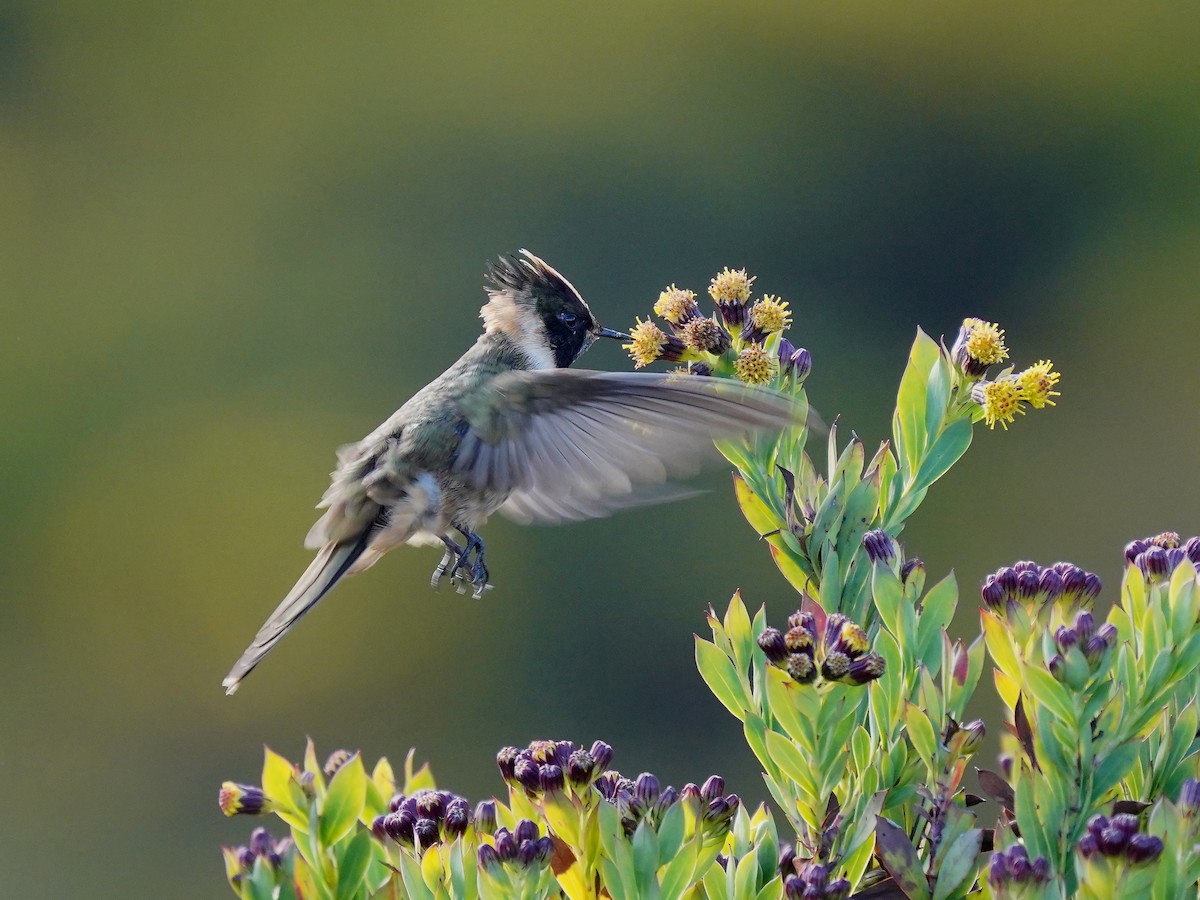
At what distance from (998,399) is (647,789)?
1.22ft

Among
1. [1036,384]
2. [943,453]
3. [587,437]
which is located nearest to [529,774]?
[943,453]

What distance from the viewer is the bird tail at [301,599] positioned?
4.65 feet

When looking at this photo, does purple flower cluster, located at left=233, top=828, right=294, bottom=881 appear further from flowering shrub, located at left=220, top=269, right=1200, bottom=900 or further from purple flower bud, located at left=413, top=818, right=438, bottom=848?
purple flower bud, located at left=413, top=818, right=438, bottom=848

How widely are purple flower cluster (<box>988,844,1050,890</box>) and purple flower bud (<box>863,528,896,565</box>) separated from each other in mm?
201

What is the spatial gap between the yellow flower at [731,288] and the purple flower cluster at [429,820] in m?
0.43

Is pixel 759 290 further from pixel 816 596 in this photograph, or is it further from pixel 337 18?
pixel 816 596

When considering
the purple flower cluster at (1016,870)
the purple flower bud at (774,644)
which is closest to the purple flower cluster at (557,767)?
the purple flower bud at (774,644)

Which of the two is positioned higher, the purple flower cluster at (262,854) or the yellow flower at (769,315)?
the yellow flower at (769,315)

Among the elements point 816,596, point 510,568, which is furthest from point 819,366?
point 816,596

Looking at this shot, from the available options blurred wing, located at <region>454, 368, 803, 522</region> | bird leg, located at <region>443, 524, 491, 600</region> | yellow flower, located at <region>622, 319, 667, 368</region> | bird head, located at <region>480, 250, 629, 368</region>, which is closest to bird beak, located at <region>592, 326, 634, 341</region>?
bird head, located at <region>480, 250, 629, 368</region>

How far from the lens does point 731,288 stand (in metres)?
1.00

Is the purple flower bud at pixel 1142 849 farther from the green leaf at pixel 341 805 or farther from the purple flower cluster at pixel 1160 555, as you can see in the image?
the green leaf at pixel 341 805

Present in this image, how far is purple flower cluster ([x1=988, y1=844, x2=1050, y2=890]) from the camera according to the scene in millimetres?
643

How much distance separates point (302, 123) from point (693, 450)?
3.94 metres
